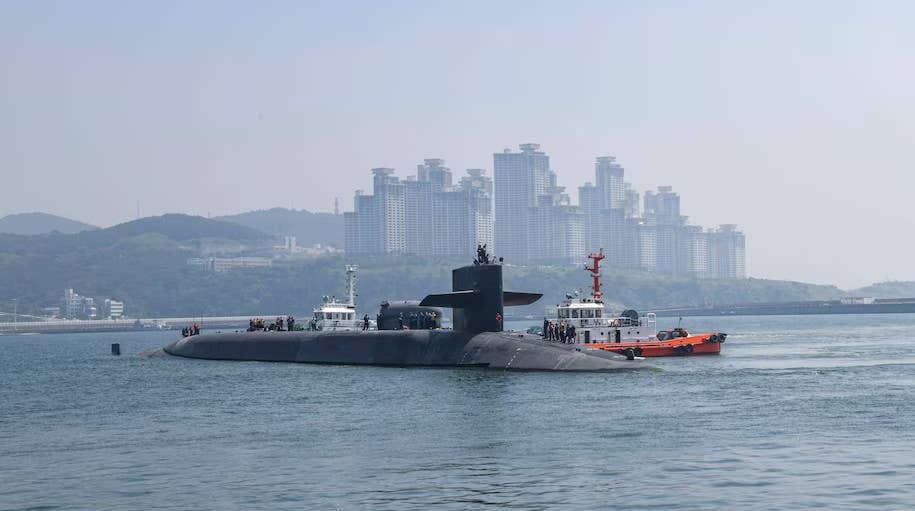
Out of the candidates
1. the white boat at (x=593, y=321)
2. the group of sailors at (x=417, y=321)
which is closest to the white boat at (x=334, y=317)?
the group of sailors at (x=417, y=321)

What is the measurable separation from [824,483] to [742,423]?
9.56m

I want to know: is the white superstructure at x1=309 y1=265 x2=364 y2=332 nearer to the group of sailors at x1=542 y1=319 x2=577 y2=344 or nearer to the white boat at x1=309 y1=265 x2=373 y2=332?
the white boat at x1=309 y1=265 x2=373 y2=332

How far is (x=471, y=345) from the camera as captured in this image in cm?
5469

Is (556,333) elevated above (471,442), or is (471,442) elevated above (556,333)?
(556,333)

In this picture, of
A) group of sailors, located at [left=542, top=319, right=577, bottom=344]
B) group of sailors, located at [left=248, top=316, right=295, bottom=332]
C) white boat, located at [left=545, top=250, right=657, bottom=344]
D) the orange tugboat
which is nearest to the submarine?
group of sailors, located at [left=542, top=319, right=577, bottom=344]

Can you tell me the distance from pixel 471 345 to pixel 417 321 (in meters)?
17.7

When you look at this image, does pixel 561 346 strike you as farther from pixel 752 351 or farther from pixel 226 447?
pixel 752 351

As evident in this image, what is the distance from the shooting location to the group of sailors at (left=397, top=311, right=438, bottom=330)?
71.9 m

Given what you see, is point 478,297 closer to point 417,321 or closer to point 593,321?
point 417,321

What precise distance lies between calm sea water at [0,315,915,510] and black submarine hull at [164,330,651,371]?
1.26m

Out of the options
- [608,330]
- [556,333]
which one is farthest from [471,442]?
[608,330]

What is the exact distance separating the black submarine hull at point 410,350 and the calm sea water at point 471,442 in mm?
1261

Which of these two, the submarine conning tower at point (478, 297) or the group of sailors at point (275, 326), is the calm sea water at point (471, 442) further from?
the group of sailors at point (275, 326)

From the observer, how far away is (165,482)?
88.3 ft
